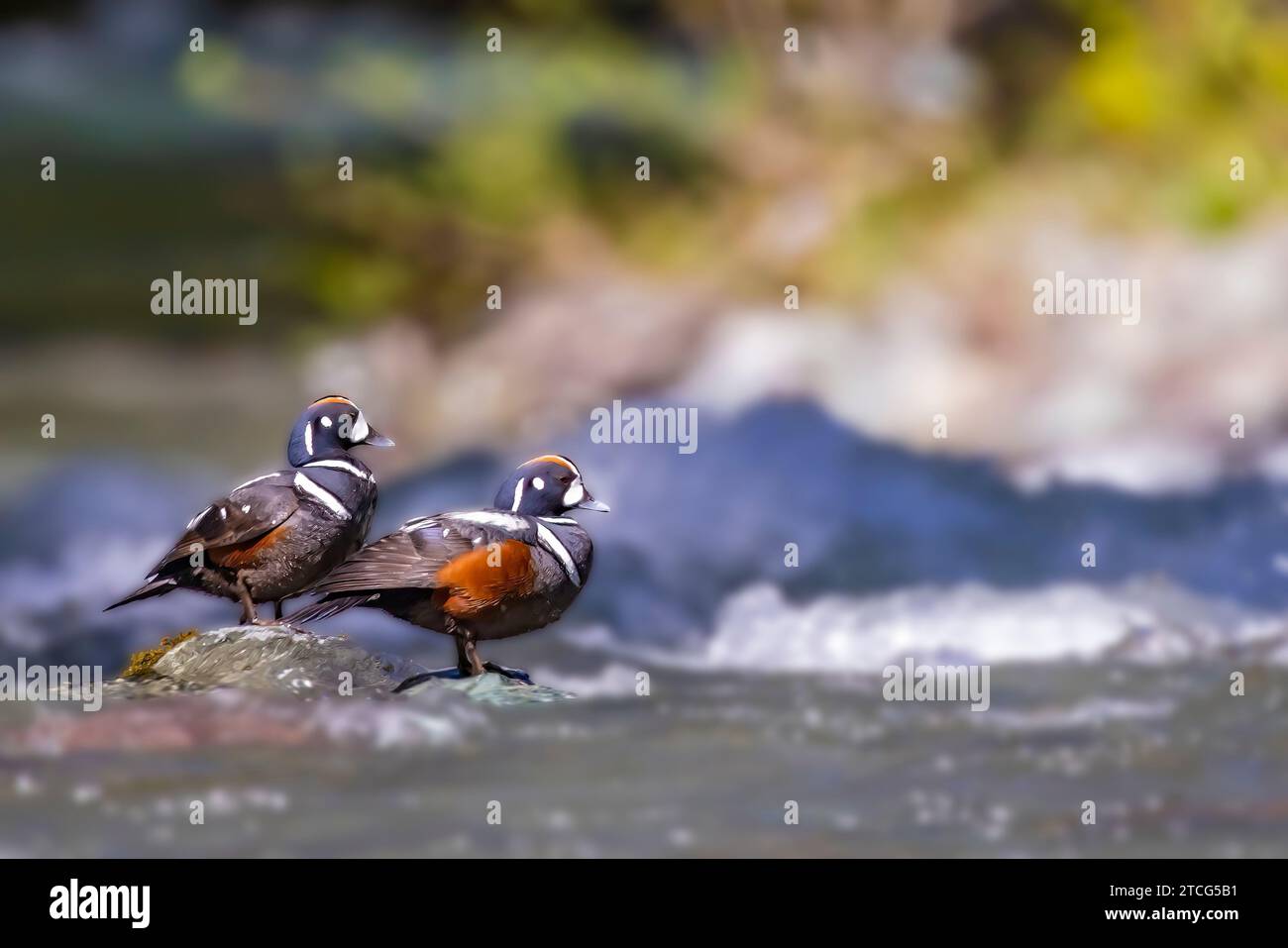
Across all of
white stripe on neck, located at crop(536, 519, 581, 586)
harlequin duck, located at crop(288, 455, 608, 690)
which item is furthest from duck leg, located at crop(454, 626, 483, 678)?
white stripe on neck, located at crop(536, 519, 581, 586)

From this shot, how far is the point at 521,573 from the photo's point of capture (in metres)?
4.20

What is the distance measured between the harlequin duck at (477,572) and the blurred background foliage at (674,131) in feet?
4.11

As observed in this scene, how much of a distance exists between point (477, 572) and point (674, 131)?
1899 millimetres

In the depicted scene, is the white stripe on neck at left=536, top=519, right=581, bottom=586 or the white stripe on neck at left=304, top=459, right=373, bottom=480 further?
the white stripe on neck at left=304, top=459, right=373, bottom=480

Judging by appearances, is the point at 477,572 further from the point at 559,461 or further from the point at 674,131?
the point at 674,131

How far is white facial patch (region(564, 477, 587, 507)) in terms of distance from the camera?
433 cm

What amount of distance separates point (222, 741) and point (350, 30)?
7.63 feet

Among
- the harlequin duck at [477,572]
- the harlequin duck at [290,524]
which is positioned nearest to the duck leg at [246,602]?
the harlequin duck at [290,524]

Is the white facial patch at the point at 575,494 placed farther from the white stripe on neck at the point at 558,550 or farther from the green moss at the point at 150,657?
the green moss at the point at 150,657

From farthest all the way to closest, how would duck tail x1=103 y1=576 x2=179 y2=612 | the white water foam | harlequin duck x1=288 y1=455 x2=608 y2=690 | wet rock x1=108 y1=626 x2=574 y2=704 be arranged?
the white water foam < duck tail x1=103 y1=576 x2=179 y2=612 < wet rock x1=108 y1=626 x2=574 y2=704 < harlequin duck x1=288 y1=455 x2=608 y2=690

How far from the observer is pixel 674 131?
5.43m

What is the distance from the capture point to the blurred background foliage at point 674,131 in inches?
210

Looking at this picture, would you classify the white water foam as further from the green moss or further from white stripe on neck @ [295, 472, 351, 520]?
the green moss

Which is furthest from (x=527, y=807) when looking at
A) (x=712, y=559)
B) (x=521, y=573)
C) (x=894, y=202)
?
(x=894, y=202)
